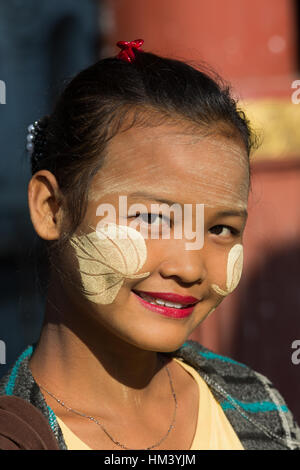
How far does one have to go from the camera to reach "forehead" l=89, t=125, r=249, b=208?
4.51 ft

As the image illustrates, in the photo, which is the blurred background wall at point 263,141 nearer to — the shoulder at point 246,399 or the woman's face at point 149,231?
the shoulder at point 246,399

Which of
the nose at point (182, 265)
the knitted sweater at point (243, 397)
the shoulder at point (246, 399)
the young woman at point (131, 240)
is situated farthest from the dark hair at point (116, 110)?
the shoulder at point (246, 399)

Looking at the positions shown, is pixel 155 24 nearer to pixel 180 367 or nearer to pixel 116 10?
pixel 116 10

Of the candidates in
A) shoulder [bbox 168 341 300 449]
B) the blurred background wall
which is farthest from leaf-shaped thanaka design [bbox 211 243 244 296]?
the blurred background wall

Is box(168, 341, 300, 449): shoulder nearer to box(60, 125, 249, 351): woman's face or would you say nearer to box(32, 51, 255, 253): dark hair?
box(60, 125, 249, 351): woman's face

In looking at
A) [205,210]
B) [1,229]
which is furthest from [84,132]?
[1,229]

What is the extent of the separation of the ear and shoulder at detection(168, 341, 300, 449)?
0.55 metres

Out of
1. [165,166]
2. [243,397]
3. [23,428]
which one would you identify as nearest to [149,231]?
[165,166]

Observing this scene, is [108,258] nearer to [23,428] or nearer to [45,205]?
[45,205]

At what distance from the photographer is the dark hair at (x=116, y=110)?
1423mm

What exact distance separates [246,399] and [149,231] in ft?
2.13

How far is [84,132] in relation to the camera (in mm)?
1458

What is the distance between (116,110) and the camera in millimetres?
1433

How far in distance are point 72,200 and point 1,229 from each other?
4.12 meters
